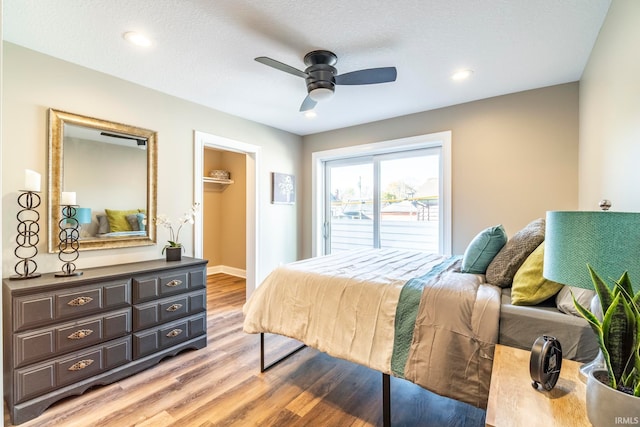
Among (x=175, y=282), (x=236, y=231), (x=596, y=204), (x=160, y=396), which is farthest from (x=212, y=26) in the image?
(x=236, y=231)

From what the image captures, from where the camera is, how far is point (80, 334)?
2033 mm

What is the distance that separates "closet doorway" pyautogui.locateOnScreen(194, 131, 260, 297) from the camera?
3.32 meters

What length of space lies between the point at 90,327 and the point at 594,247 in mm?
2858

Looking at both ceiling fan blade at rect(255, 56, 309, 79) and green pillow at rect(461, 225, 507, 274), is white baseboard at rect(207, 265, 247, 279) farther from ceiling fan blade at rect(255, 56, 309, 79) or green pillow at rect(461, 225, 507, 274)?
green pillow at rect(461, 225, 507, 274)

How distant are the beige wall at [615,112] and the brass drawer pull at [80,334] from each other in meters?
3.37

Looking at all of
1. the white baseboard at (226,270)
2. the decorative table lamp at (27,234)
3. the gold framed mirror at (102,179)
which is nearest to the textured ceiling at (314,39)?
the gold framed mirror at (102,179)

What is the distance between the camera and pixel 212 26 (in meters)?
1.94

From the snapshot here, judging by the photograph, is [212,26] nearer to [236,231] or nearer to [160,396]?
[160,396]

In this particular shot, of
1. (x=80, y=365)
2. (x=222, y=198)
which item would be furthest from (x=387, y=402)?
(x=222, y=198)

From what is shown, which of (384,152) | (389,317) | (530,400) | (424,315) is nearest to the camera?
(530,400)

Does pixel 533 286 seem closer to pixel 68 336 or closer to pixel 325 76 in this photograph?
pixel 325 76

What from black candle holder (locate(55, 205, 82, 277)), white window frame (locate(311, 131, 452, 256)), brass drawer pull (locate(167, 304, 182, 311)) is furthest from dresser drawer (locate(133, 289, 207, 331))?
white window frame (locate(311, 131, 452, 256))

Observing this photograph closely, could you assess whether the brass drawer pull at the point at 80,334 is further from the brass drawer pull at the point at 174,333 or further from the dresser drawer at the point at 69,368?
the brass drawer pull at the point at 174,333

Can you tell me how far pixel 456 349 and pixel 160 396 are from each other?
1988mm
